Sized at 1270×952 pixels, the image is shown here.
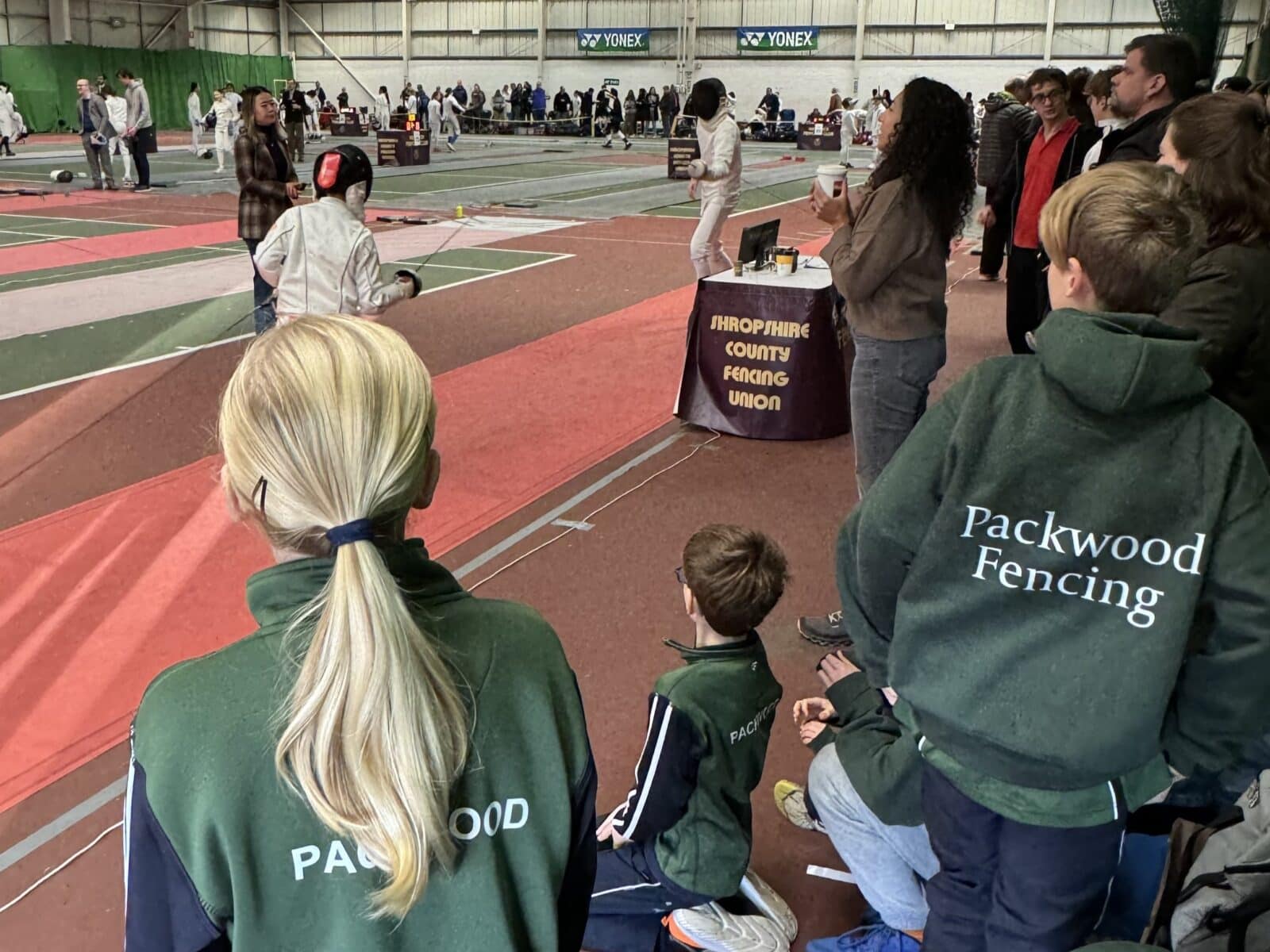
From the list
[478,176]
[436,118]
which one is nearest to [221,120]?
[478,176]

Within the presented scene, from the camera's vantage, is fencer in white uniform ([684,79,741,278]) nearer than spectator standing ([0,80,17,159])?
Yes

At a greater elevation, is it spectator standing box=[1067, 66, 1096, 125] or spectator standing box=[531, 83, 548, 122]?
spectator standing box=[531, 83, 548, 122]

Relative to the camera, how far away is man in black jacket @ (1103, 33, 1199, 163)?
15.3ft

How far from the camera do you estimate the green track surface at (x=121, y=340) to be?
7.50 m

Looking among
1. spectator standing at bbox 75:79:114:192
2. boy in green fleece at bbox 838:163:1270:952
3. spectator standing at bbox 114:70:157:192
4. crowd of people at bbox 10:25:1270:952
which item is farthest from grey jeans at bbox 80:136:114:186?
boy in green fleece at bbox 838:163:1270:952

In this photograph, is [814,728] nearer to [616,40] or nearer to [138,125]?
[138,125]

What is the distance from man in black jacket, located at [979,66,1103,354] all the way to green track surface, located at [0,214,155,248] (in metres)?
10.8

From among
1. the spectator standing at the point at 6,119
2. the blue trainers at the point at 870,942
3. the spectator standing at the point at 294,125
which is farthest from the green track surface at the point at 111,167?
the blue trainers at the point at 870,942

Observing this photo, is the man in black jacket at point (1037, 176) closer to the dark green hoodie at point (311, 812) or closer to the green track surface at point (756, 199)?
the dark green hoodie at point (311, 812)

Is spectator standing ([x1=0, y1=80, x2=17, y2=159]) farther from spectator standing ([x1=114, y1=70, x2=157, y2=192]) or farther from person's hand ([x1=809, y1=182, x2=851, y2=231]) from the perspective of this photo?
person's hand ([x1=809, y1=182, x2=851, y2=231])

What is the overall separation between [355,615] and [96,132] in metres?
Answer: 18.9

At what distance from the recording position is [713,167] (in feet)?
27.7

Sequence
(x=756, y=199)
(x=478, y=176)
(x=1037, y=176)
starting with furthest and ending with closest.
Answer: (x=478, y=176) → (x=756, y=199) → (x=1037, y=176)

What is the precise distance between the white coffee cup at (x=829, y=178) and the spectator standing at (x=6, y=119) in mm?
24816
